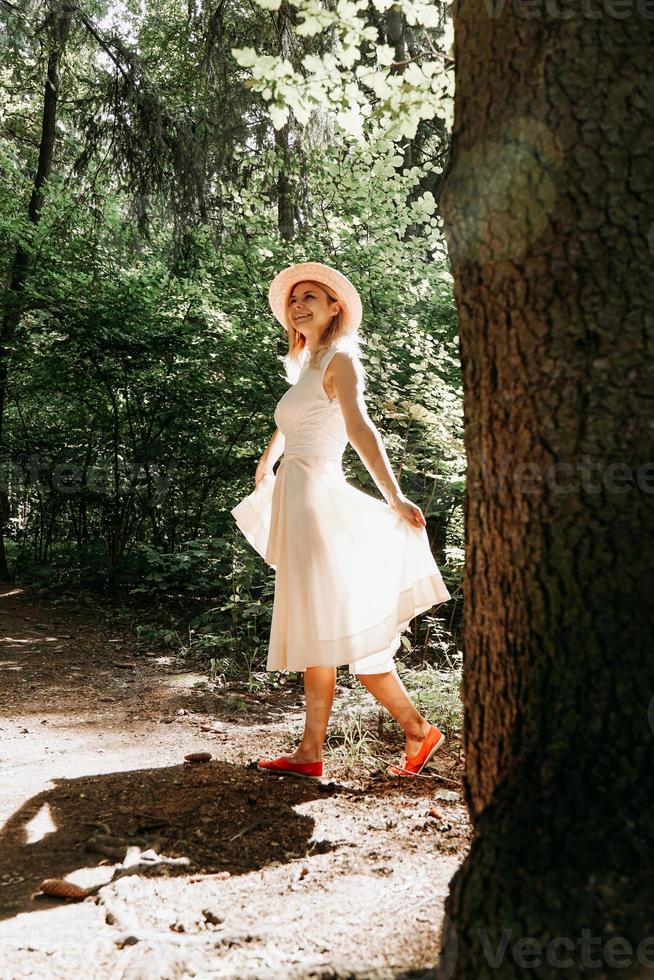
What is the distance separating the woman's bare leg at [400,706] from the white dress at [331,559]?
0.06m

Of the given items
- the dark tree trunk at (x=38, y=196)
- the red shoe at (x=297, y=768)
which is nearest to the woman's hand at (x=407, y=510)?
the red shoe at (x=297, y=768)

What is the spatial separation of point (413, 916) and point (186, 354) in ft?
22.8

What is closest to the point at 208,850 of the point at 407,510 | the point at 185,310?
the point at 407,510

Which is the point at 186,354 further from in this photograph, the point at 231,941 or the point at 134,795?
the point at 231,941

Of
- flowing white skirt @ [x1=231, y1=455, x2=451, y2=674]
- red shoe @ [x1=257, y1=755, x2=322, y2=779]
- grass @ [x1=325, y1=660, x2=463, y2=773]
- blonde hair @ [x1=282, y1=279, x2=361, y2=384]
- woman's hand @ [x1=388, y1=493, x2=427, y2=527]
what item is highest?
blonde hair @ [x1=282, y1=279, x2=361, y2=384]

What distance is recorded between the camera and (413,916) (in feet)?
6.49

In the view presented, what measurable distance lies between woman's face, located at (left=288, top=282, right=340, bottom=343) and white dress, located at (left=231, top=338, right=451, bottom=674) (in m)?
0.16

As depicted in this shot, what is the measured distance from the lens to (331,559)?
3395 mm

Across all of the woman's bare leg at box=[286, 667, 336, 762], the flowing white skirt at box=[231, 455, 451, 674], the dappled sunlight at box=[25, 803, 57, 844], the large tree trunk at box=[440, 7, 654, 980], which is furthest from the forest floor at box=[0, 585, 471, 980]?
the flowing white skirt at box=[231, 455, 451, 674]

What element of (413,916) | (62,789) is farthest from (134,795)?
(413,916)

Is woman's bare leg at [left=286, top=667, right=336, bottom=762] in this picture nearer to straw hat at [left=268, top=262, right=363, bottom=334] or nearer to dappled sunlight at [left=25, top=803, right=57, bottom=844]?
dappled sunlight at [left=25, top=803, right=57, bottom=844]

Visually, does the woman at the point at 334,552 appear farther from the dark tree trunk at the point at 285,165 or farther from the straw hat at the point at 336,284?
the dark tree trunk at the point at 285,165

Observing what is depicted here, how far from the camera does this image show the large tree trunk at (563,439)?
159 cm

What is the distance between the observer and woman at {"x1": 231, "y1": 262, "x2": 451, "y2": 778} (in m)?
3.33
